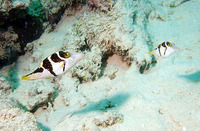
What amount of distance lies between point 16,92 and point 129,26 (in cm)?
438

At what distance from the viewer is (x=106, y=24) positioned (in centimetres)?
518

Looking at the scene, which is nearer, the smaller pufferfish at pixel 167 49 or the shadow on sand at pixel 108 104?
the smaller pufferfish at pixel 167 49

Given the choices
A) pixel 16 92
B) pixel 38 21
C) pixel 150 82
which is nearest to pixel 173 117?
pixel 150 82

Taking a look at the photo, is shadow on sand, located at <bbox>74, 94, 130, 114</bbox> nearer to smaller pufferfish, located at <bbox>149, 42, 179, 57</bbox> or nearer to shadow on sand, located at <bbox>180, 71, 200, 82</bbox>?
smaller pufferfish, located at <bbox>149, 42, 179, 57</bbox>

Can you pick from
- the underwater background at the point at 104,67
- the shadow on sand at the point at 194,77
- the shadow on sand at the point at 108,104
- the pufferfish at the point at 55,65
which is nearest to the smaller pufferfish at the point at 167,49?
the underwater background at the point at 104,67

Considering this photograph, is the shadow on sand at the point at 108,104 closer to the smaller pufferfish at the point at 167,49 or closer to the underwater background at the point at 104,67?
the underwater background at the point at 104,67

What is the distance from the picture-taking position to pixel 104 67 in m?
5.46

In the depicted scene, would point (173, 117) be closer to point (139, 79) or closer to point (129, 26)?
point (139, 79)

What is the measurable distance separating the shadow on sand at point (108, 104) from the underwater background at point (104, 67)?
3 cm

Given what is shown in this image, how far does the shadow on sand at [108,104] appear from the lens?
3.92 meters

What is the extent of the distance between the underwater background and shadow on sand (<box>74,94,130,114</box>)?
0.09 feet

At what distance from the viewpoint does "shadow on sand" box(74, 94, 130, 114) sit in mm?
3922

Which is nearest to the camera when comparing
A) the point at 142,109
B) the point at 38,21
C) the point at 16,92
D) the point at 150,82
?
the point at 142,109

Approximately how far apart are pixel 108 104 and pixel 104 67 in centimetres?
172
